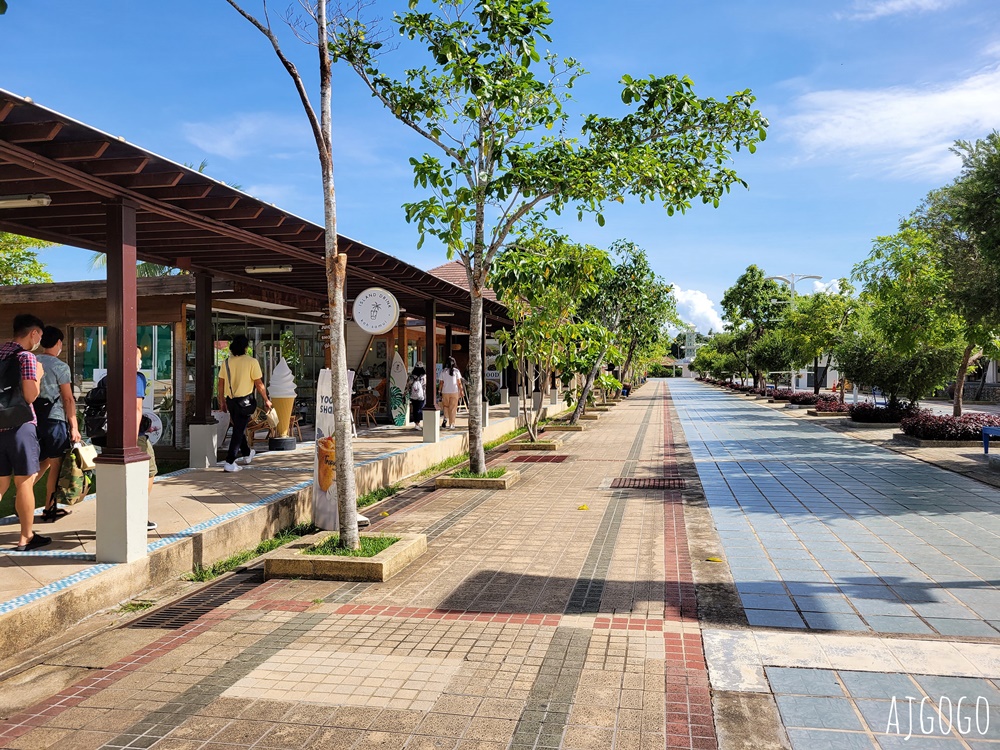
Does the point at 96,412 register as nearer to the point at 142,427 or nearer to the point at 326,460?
the point at 142,427

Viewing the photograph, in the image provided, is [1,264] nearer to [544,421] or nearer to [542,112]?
[544,421]

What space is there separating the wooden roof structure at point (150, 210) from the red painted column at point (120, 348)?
211 mm

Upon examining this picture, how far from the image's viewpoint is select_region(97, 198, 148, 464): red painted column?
5809 millimetres

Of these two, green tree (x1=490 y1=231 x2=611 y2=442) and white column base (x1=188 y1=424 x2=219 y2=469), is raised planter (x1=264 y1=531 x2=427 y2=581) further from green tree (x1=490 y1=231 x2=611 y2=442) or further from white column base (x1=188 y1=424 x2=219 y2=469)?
green tree (x1=490 y1=231 x2=611 y2=442)

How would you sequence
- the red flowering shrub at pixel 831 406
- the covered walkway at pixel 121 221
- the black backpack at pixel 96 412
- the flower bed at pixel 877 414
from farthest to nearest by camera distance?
the red flowering shrub at pixel 831 406, the flower bed at pixel 877 414, the black backpack at pixel 96 412, the covered walkway at pixel 121 221

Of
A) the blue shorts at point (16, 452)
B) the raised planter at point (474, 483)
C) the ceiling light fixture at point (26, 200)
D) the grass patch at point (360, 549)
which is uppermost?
the ceiling light fixture at point (26, 200)

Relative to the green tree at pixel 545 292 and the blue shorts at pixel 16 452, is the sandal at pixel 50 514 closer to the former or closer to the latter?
the blue shorts at pixel 16 452

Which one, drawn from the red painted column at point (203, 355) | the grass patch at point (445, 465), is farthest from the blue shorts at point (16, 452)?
the grass patch at point (445, 465)

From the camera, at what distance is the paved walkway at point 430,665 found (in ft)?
11.1

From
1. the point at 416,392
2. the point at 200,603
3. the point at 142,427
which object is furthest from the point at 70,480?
the point at 416,392

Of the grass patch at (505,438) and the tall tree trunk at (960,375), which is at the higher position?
the tall tree trunk at (960,375)

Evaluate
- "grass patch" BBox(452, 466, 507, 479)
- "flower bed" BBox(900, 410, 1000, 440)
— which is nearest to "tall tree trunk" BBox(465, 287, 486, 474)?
"grass patch" BBox(452, 466, 507, 479)

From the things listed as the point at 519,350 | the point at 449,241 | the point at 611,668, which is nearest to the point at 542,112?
the point at 449,241

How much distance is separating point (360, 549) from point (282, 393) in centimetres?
684
